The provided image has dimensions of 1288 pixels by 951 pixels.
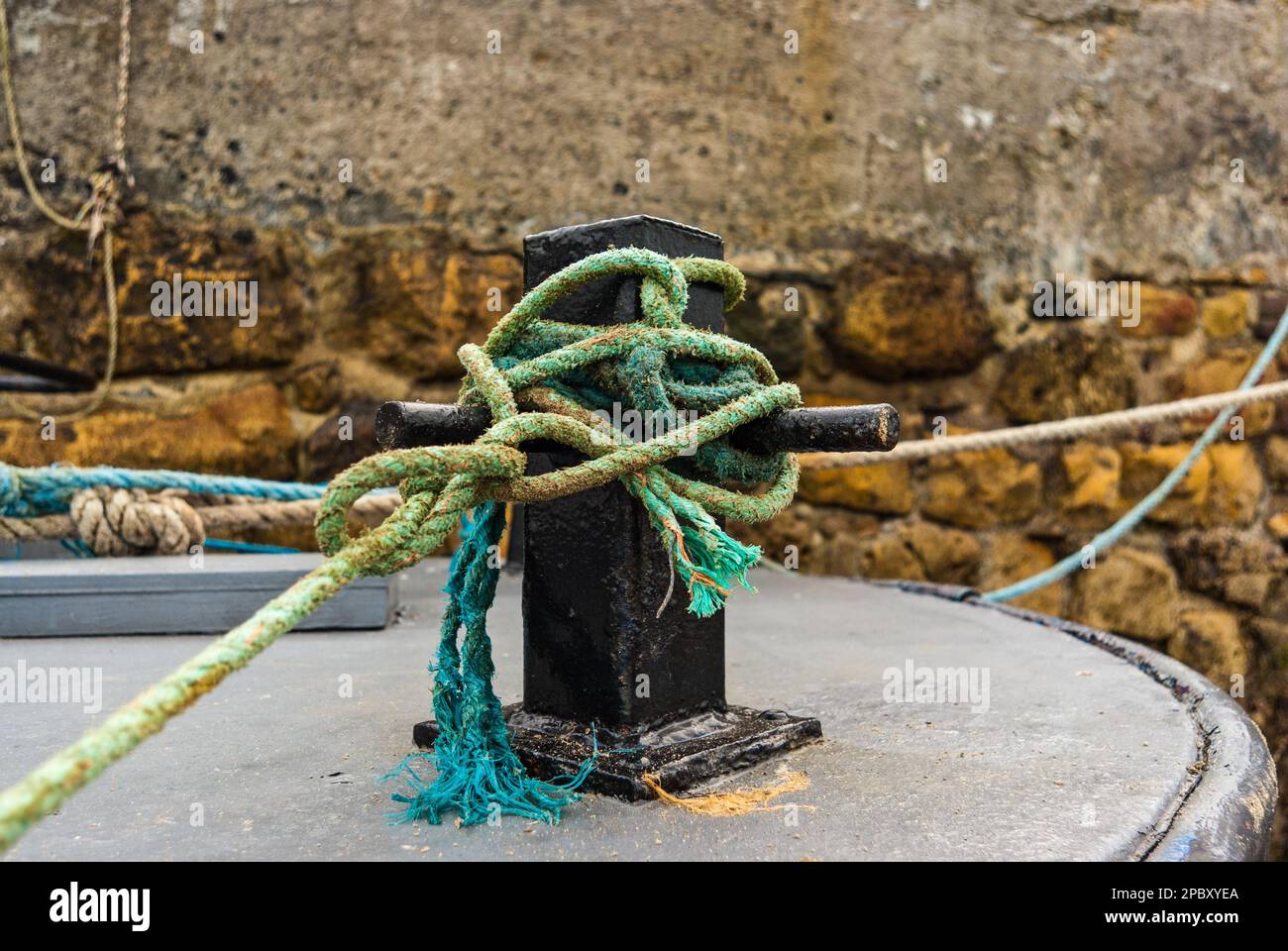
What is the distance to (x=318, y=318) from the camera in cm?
241

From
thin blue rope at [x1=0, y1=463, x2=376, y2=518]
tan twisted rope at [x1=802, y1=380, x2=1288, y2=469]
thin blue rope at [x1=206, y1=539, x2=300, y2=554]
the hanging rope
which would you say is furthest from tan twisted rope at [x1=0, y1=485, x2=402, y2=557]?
tan twisted rope at [x1=802, y1=380, x2=1288, y2=469]

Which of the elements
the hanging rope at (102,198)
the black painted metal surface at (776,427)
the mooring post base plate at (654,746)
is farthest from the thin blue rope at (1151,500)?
the hanging rope at (102,198)

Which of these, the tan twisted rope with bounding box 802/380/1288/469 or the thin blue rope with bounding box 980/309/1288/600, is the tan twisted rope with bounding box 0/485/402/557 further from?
the thin blue rope with bounding box 980/309/1288/600

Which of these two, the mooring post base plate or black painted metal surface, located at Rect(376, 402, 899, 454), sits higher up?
black painted metal surface, located at Rect(376, 402, 899, 454)

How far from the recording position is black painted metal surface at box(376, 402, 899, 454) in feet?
2.49

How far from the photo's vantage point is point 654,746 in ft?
2.92

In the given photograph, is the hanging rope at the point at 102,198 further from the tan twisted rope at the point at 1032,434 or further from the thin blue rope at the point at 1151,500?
the thin blue rope at the point at 1151,500

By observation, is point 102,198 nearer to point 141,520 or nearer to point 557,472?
point 141,520

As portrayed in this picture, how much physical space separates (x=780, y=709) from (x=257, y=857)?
23.2 inches

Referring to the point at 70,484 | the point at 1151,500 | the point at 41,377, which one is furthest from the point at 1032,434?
the point at 41,377

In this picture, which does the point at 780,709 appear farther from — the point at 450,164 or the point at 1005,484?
the point at 450,164

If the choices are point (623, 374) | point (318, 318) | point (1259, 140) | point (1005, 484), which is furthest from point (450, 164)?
point (1259, 140)

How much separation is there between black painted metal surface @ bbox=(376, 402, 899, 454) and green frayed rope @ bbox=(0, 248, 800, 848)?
0.06 feet

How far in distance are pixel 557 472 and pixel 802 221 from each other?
1868mm
